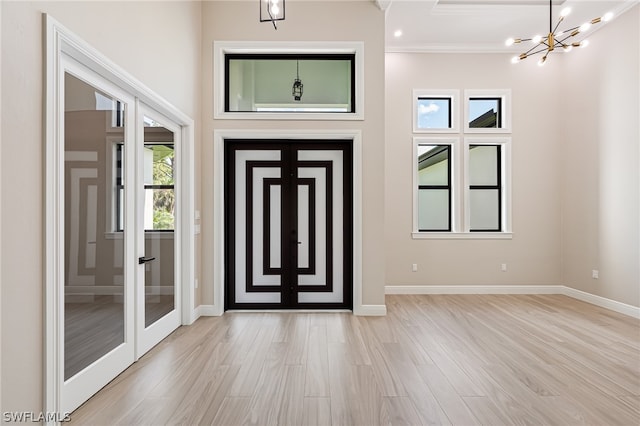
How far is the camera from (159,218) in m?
3.46

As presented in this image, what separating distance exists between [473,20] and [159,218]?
16.7 feet

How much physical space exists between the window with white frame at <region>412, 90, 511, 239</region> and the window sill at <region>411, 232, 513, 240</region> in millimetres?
16

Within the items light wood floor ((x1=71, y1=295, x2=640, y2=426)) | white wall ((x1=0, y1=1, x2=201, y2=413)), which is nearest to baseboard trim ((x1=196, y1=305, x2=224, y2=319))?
light wood floor ((x1=71, y1=295, x2=640, y2=426))

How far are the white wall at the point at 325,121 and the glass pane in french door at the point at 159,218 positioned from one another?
2.11 feet

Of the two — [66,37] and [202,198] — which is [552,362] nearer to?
[202,198]

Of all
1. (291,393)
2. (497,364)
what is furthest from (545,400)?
(291,393)

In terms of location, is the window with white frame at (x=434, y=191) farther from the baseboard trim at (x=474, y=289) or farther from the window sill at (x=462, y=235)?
the baseboard trim at (x=474, y=289)

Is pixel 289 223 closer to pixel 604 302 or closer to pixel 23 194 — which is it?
pixel 23 194

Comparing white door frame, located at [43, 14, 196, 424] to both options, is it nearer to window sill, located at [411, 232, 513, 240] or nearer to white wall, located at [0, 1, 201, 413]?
white wall, located at [0, 1, 201, 413]

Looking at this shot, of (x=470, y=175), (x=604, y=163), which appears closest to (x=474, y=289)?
(x=470, y=175)

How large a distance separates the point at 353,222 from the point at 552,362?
97.8 inches

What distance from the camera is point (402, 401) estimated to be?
2305 mm

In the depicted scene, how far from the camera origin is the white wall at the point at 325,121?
4332 mm

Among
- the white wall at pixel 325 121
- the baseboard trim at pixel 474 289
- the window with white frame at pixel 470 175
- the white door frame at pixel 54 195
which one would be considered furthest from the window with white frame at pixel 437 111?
the white door frame at pixel 54 195
